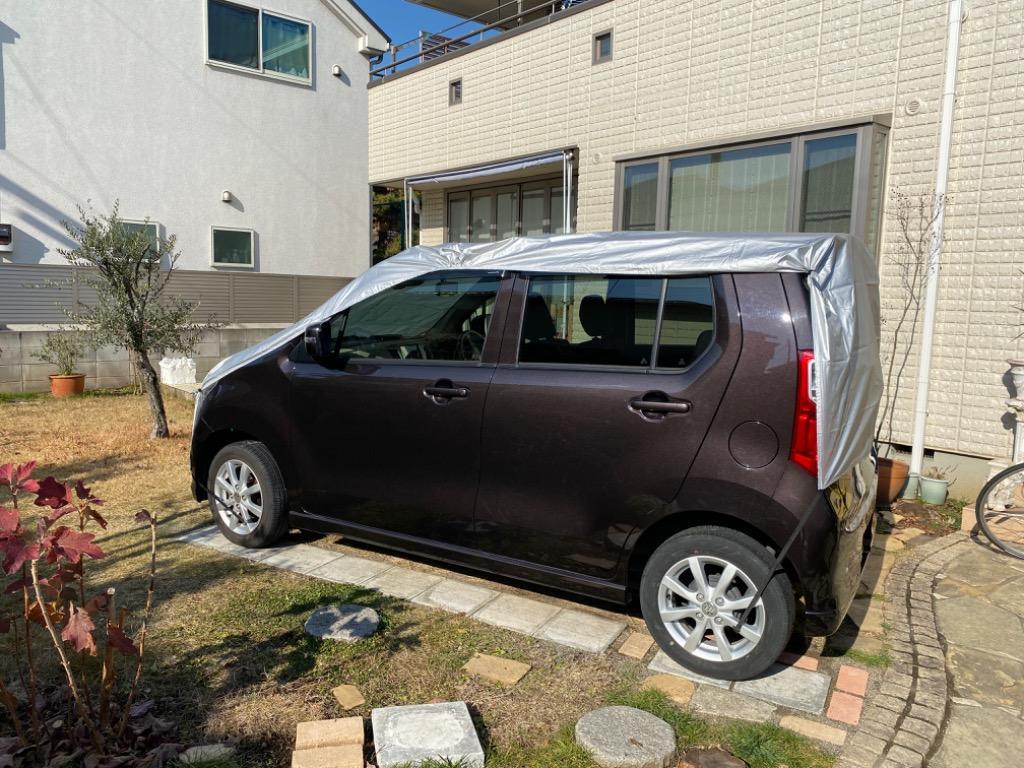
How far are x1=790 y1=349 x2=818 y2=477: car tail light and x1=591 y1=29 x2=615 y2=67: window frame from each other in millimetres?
6773

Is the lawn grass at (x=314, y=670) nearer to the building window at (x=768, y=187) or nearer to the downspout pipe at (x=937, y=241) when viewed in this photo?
the downspout pipe at (x=937, y=241)

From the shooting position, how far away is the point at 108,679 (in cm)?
244

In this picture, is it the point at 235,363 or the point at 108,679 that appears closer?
the point at 108,679

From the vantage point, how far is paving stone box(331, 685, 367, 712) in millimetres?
2939

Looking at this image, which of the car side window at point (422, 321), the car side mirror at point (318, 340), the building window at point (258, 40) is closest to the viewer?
the car side window at point (422, 321)

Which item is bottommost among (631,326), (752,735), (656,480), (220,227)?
(752,735)

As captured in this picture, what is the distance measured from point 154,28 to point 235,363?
32.7 ft

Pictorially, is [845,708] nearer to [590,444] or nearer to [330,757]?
[590,444]

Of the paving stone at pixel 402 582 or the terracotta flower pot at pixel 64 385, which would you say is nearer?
the paving stone at pixel 402 582

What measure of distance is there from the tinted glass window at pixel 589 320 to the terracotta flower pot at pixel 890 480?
355cm

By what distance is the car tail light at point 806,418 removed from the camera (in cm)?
293

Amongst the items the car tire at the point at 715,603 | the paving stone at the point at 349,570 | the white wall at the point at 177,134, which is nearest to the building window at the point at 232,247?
the white wall at the point at 177,134

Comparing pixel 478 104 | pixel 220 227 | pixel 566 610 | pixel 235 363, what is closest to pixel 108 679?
pixel 566 610

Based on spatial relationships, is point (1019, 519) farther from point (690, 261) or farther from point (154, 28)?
point (154, 28)
